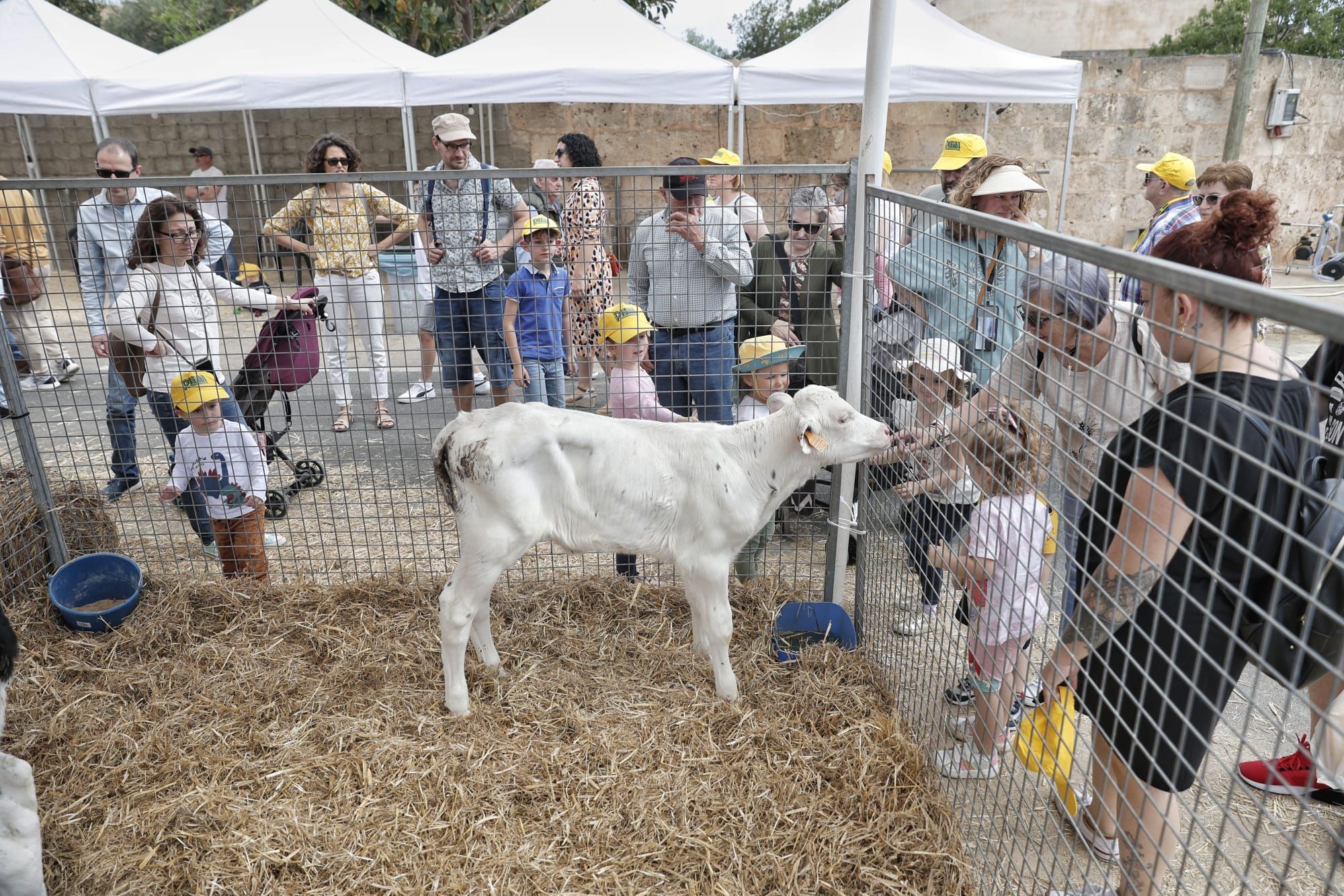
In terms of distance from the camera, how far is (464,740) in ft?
11.3

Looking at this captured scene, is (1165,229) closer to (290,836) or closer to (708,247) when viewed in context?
(708,247)

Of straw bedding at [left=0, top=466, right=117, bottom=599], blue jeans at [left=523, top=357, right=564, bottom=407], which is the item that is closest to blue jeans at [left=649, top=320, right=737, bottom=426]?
blue jeans at [left=523, top=357, right=564, bottom=407]

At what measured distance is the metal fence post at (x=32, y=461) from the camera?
4.21 metres

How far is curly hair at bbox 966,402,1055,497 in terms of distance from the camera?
7.70ft

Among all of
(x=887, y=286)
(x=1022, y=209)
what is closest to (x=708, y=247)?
(x=887, y=286)

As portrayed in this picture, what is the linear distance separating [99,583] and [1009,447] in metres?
4.26

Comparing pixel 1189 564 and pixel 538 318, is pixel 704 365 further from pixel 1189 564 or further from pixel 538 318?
pixel 1189 564

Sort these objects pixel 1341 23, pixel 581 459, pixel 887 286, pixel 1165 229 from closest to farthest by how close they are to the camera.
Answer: pixel 581 459 < pixel 887 286 < pixel 1165 229 < pixel 1341 23

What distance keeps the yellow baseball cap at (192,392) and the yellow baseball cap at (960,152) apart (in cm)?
433

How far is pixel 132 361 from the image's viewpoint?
5273 mm

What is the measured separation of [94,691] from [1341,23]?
2714cm

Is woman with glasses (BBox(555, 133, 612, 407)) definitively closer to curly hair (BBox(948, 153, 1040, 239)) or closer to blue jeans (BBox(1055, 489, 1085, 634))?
curly hair (BBox(948, 153, 1040, 239))

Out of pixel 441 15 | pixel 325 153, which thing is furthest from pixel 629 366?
pixel 441 15

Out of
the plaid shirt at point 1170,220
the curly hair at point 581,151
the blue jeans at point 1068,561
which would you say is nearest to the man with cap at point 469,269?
the curly hair at point 581,151
